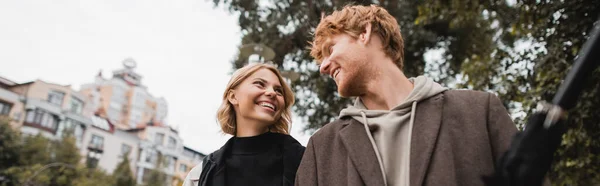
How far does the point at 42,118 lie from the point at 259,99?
177 ft

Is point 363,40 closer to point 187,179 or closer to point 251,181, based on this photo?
point 251,181

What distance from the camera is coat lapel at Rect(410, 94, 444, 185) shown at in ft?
6.27

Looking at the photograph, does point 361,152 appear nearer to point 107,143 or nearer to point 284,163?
point 284,163

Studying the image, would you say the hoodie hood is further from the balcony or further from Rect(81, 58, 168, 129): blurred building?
Rect(81, 58, 168, 129): blurred building

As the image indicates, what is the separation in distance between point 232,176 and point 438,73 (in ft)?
39.1

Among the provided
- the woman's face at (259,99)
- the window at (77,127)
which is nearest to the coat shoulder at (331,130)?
the woman's face at (259,99)

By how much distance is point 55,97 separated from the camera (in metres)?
53.2

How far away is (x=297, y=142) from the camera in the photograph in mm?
3307

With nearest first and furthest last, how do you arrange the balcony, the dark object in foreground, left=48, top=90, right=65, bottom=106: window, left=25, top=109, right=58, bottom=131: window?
the dark object in foreground
left=25, top=109, right=58, bottom=131: window
left=48, top=90, right=65, bottom=106: window
the balcony

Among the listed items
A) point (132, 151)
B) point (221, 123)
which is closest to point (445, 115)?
point (221, 123)

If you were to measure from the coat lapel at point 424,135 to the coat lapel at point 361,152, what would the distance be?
161mm

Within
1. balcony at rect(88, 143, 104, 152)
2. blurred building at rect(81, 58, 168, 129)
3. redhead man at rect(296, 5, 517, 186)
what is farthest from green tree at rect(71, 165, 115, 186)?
redhead man at rect(296, 5, 517, 186)

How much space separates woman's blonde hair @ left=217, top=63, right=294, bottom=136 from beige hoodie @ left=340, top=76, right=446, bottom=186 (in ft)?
4.12

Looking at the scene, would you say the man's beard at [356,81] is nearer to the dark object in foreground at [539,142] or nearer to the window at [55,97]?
the dark object in foreground at [539,142]
